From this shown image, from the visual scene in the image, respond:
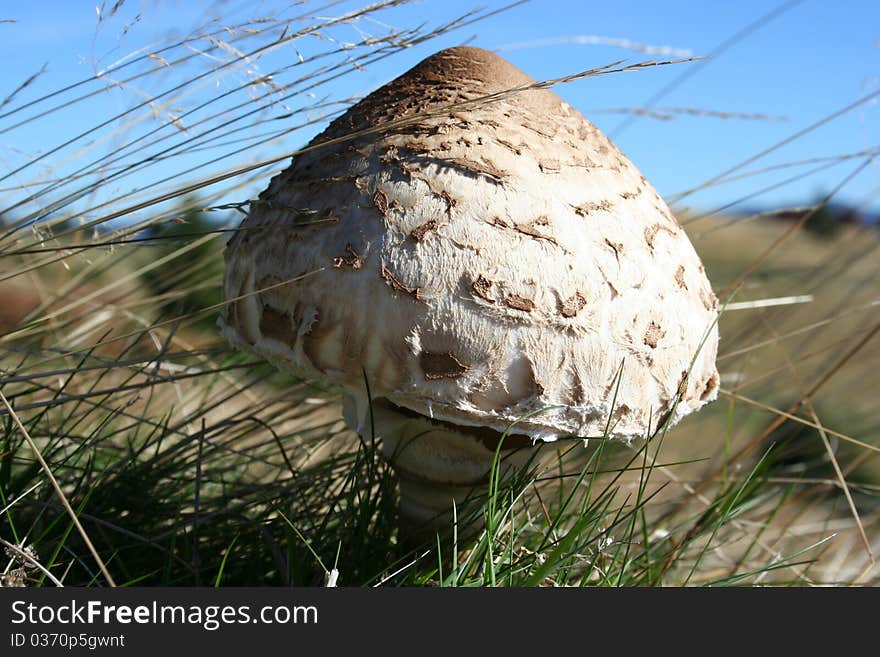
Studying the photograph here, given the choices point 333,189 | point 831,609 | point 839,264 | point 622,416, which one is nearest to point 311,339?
point 333,189

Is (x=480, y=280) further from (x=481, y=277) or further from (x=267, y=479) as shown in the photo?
(x=267, y=479)

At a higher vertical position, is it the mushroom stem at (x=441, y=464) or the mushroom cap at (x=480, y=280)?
the mushroom cap at (x=480, y=280)

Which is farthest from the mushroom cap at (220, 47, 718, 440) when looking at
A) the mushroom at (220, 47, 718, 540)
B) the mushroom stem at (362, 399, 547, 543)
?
the mushroom stem at (362, 399, 547, 543)

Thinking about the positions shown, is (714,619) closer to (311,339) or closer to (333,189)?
(311,339)

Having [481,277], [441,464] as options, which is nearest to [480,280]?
[481,277]

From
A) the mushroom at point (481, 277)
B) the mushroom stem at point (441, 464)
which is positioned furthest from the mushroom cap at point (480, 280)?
the mushroom stem at point (441, 464)

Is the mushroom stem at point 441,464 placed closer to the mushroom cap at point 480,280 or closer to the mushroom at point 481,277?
the mushroom at point 481,277
